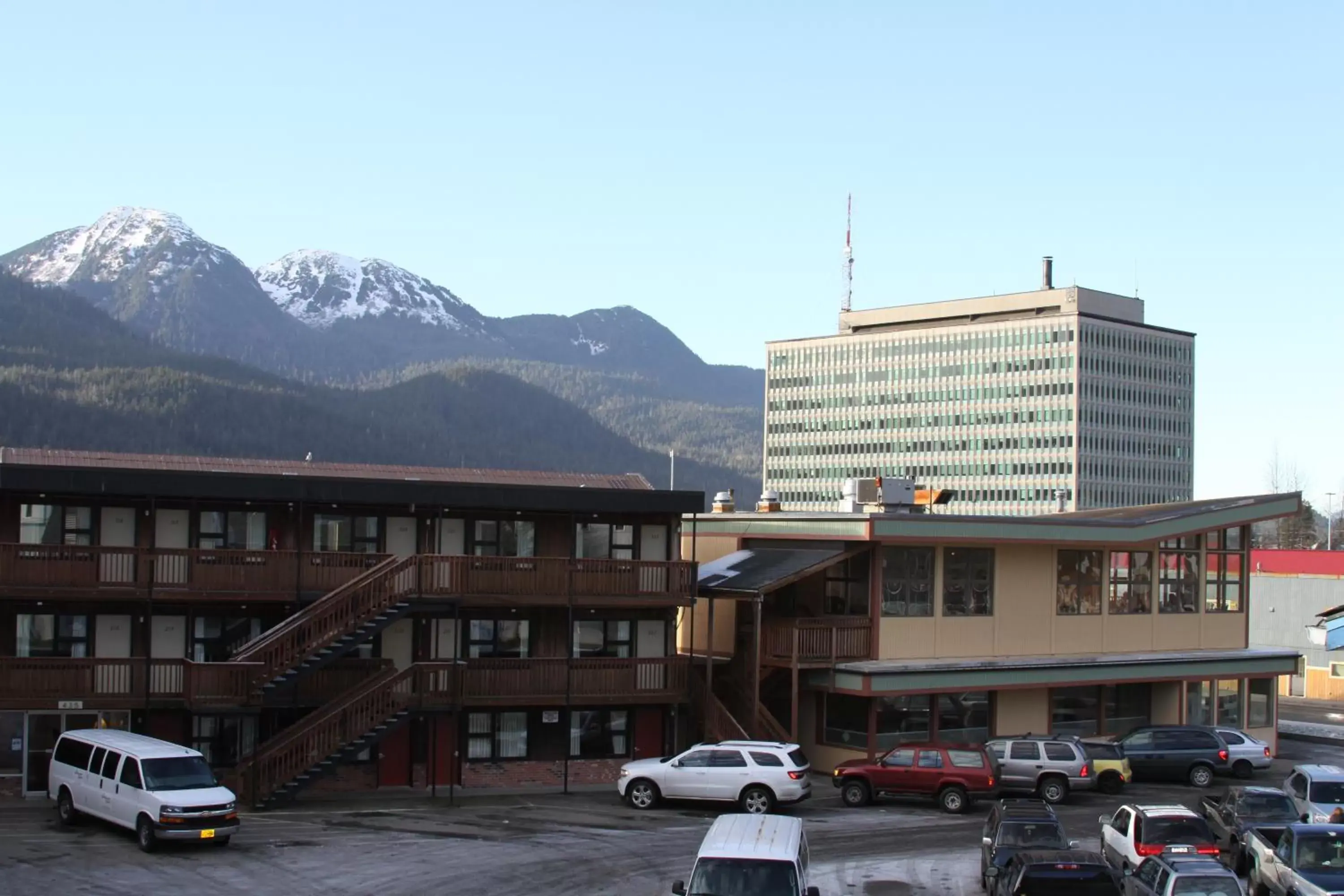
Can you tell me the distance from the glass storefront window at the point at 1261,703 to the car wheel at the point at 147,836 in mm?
37158

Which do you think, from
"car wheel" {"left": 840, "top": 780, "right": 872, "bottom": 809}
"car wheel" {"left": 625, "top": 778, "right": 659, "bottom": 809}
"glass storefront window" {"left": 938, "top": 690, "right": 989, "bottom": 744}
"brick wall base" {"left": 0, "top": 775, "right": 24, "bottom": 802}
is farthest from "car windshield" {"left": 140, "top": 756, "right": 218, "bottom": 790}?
"glass storefront window" {"left": 938, "top": 690, "right": 989, "bottom": 744}

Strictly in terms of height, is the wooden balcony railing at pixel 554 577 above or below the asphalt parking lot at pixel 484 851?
above

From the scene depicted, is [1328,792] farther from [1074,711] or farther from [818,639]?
[1074,711]

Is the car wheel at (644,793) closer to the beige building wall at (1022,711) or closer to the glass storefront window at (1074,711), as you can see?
the beige building wall at (1022,711)

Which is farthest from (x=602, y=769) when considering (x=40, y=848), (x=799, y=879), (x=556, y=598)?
(x=799, y=879)

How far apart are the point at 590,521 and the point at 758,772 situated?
9996 millimetres

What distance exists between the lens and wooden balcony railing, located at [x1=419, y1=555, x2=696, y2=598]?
39.9m

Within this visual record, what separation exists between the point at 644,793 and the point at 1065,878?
14.8 metres

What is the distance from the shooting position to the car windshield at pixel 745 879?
22547mm

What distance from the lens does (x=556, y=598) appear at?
1622 inches

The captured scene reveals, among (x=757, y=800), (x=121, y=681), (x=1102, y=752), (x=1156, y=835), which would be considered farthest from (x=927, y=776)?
(x=121, y=681)

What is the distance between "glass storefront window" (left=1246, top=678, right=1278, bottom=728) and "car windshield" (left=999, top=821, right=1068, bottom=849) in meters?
27.8

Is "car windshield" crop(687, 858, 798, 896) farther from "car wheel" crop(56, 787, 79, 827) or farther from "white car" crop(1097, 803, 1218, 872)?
"car wheel" crop(56, 787, 79, 827)

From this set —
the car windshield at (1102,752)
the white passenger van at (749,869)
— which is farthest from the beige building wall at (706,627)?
the white passenger van at (749,869)
